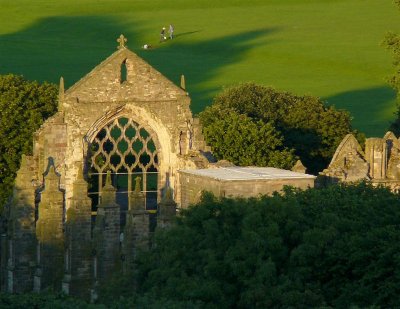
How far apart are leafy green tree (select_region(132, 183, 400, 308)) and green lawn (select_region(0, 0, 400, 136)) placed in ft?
202

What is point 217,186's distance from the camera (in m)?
60.4

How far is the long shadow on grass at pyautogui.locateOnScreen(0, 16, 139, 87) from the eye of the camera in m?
138

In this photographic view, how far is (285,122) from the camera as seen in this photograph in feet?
318

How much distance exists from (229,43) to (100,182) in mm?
84033

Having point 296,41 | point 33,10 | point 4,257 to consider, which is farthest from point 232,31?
point 4,257

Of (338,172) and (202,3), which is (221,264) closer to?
(338,172)

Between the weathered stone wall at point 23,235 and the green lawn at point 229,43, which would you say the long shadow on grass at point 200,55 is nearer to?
the green lawn at point 229,43

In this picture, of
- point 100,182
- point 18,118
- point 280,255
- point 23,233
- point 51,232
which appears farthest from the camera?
point 18,118

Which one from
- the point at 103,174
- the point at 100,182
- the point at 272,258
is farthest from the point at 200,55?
the point at 272,258

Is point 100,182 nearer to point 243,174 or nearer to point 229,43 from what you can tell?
point 243,174

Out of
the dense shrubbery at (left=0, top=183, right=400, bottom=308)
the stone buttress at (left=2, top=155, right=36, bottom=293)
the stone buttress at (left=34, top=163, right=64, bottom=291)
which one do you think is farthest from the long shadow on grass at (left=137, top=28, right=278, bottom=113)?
the dense shrubbery at (left=0, top=183, right=400, bottom=308)

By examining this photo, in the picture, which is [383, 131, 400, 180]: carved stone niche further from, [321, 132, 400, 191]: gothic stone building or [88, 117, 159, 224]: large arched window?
[88, 117, 159, 224]: large arched window

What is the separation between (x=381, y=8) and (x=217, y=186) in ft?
348

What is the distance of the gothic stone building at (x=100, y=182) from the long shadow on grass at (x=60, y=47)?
198 feet
